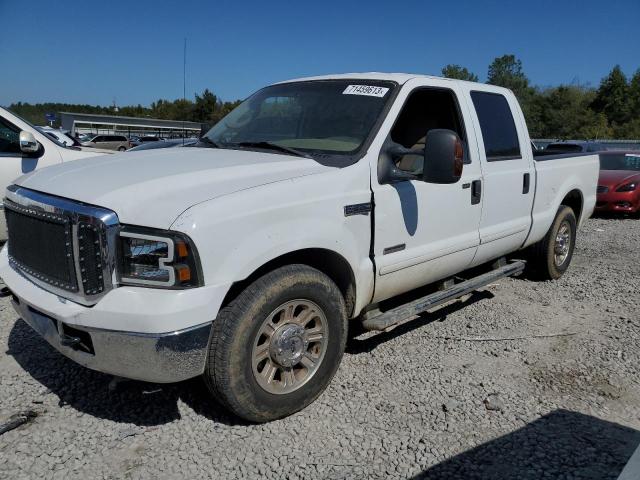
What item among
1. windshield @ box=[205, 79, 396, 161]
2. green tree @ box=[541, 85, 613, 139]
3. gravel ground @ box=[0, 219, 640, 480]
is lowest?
gravel ground @ box=[0, 219, 640, 480]

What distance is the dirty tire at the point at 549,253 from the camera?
547 cm

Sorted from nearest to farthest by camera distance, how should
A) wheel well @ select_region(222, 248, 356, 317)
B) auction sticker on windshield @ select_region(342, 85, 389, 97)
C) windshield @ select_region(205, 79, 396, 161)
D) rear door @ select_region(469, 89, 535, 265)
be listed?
wheel well @ select_region(222, 248, 356, 317) < windshield @ select_region(205, 79, 396, 161) < auction sticker on windshield @ select_region(342, 85, 389, 97) < rear door @ select_region(469, 89, 535, 265)

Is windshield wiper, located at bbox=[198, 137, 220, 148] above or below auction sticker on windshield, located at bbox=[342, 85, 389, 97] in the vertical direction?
below

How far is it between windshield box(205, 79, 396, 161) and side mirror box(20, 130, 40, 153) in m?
2.33

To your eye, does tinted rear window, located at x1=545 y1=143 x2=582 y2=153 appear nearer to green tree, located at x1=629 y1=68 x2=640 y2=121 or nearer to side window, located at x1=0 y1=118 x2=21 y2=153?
side window, located at x1=0 y1=118 x2=21 y2=153

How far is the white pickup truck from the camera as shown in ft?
7.84

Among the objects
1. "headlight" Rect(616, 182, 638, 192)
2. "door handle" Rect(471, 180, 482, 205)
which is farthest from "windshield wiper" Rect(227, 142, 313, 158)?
"headlight" Rect(616, 182, 638, 192)

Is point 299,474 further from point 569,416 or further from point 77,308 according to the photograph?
point 569,416

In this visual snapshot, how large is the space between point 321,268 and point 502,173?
2045 millimetres

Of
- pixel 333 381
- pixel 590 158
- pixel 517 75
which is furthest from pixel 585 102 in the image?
pixel 333 381

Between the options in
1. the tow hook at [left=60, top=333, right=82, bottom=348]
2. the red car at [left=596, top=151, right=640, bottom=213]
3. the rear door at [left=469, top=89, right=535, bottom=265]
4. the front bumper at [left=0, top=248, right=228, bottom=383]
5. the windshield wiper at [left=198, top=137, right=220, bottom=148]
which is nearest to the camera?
the front bumper at [left=0, top=248, right=228, bottom=383]

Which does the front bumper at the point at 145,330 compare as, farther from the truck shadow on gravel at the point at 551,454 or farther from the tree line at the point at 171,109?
the tree line at the point at 171,109

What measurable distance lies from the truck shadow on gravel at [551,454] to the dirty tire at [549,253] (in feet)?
9.00

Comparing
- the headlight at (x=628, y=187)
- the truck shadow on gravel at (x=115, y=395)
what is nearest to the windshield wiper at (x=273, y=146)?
the truck shadow on gravel at (x=115, y=395)
